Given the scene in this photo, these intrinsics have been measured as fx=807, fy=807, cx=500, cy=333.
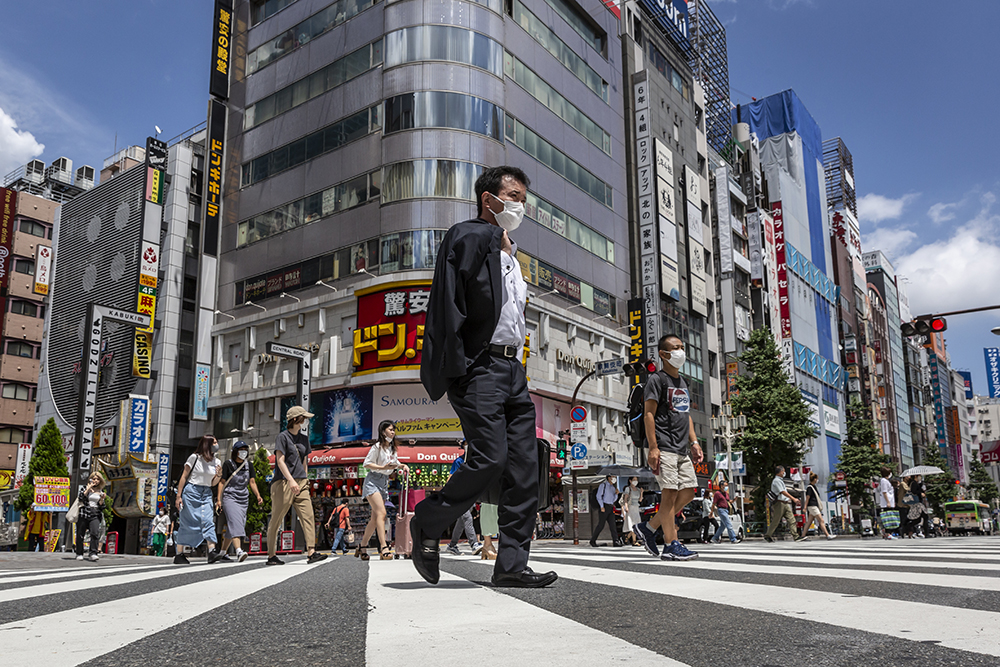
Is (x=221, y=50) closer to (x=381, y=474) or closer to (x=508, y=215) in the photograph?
(x=381, y=474)

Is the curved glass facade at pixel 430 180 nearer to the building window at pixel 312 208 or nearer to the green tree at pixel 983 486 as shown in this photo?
the building window at pixel 312 208

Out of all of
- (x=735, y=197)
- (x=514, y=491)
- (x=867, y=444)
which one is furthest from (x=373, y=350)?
(x=735, y=197)

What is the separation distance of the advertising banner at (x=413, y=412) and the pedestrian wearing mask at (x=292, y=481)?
18.4 metres

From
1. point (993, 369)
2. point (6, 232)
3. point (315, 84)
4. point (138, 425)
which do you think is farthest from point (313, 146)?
point (993, 369)

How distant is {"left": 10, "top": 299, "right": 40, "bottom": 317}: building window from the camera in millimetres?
54991

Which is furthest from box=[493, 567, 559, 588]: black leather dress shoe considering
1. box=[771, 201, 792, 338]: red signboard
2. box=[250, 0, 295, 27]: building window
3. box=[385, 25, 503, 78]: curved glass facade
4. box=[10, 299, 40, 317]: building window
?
box=[10, 299, 40, 317]: building window

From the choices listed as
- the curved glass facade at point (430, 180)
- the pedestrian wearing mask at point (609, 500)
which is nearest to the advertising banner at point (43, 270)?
the curved glass facade at point (430, 180)

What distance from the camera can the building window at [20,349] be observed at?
54.2 m

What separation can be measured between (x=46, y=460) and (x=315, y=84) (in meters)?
18.3

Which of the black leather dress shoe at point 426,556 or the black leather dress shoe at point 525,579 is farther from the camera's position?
the black leather dress shoe at point 426,556

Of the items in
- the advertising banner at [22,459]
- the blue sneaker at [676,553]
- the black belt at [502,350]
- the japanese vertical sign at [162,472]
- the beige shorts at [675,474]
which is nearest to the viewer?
the black belt at [502,350]

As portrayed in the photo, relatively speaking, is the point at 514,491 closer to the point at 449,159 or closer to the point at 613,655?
the point at 613,655

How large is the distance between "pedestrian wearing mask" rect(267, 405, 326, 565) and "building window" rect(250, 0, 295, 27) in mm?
32363

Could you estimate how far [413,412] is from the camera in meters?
27.9
